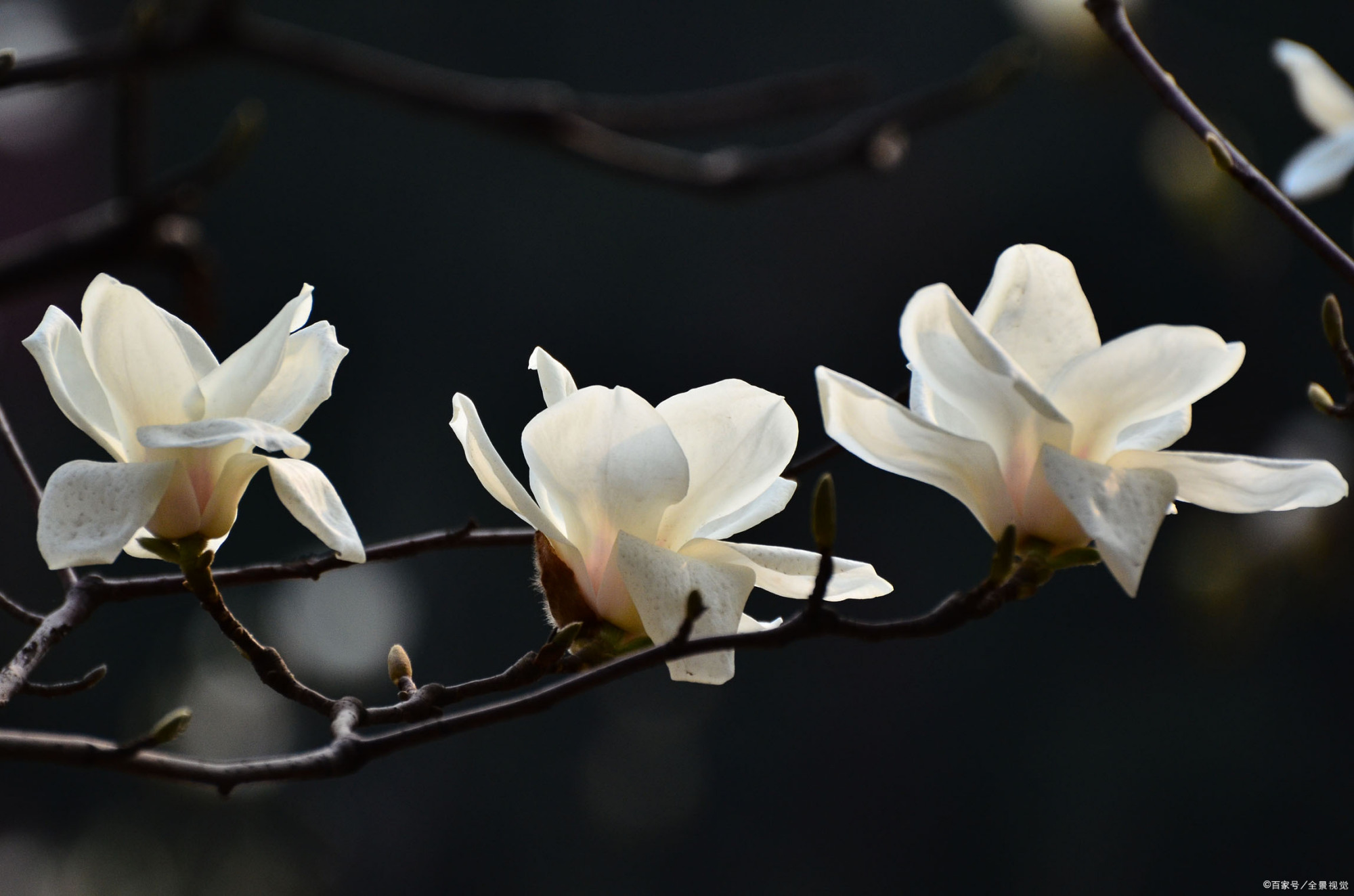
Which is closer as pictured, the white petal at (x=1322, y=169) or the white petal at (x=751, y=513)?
the white petal at (x=751, y=513)

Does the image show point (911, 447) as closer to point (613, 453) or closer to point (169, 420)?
point (613, 453)

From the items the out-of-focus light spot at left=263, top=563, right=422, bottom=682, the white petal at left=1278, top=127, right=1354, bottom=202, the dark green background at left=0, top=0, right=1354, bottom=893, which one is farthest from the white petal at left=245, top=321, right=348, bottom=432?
the out-of-focus light spot at left=263, top=563, right=422, bottom=682

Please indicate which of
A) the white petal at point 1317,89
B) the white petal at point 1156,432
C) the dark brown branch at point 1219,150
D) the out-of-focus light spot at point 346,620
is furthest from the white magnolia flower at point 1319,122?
the out-of-focus light spot at point 346,620

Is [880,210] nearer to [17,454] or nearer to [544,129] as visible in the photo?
[544,129]

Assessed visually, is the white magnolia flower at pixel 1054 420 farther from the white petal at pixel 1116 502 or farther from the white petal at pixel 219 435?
the white petal at pixel 219 435

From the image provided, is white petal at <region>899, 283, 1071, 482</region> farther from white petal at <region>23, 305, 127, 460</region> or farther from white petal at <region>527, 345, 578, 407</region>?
white petal at <region>23, 305, 127, 460</region>

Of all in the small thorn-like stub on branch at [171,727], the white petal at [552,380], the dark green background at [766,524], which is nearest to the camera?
the small thorn-like stub on branch at [171,727]

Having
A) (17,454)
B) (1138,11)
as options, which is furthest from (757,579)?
(1138,11)

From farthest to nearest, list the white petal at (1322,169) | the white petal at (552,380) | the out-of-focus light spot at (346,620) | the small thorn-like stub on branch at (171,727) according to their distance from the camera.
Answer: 1. the out-of-focus light spot at (346,620)
2. the white petal at (1322,169)
3. the white petal at (552,380)
4. the small thorn-like stub on branch at (171,727)
